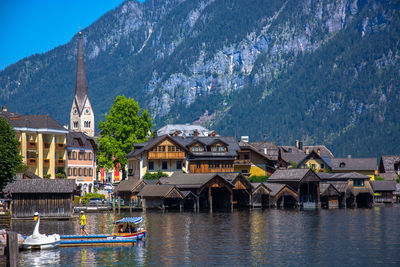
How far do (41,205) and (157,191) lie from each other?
92.4ft

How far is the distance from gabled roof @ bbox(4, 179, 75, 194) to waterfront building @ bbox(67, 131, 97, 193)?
46.5 metres

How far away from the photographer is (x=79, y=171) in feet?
466

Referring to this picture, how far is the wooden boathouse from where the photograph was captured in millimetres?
89706

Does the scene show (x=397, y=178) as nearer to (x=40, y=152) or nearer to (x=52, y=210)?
(x=40, y=152)

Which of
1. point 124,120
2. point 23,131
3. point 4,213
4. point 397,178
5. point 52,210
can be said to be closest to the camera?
point 4,213

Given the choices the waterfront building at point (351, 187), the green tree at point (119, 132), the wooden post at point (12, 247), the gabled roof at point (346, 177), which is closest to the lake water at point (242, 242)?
the wooden post at point (12, 247)

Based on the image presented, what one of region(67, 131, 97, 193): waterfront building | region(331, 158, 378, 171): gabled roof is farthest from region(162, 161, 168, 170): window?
region(331, 158, 378, 171): gabled roof

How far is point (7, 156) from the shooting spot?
263ft

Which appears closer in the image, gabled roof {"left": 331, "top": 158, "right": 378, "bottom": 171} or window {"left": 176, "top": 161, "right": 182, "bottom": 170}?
window {"left": 176, "top": 161, "right": 182, "bottom": 170}

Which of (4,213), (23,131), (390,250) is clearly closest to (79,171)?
(23,131)

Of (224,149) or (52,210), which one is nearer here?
(52,210)

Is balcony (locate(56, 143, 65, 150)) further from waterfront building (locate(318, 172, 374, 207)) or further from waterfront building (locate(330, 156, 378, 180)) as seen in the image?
waterfront building (locate(330, 156, 378, 180))

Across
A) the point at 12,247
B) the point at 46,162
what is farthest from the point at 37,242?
the point at 46,162

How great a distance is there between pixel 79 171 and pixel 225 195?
31213 millimetres
